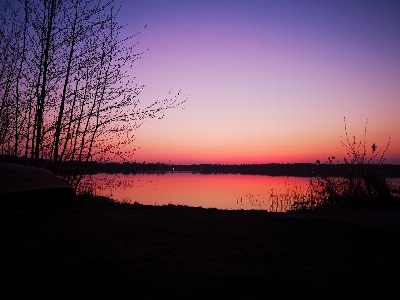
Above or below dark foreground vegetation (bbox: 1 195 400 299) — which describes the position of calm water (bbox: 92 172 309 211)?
below

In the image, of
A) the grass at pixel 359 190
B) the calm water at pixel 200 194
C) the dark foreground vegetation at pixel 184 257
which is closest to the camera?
the dark foreground vegetation at pixel 184 257

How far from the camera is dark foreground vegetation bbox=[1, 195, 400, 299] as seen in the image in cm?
171

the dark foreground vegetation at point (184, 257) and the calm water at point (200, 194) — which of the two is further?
the calm water at point (200, 194)

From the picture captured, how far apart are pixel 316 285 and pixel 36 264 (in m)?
1.89

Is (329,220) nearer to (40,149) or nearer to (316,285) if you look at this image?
(316,285)

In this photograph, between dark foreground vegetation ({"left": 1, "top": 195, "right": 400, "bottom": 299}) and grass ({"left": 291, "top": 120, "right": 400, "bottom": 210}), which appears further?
grass ({"left": 291, "top": 120, "right": 400, "bottom": 210})

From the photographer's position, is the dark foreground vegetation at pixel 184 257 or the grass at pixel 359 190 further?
the grass at pixel 359 190

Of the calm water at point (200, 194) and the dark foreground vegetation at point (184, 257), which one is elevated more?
the dark foreground vegetation at point (184, 257)

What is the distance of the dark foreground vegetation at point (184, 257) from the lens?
67.1 inches

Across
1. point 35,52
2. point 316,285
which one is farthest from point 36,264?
point 35,52

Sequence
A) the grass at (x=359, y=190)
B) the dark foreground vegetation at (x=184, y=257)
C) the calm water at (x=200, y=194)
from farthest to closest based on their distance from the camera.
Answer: the calm water at (x=200, y=194), the grass at (x=359, y=190), the dark foreground vegetation at (x=184, y=257)

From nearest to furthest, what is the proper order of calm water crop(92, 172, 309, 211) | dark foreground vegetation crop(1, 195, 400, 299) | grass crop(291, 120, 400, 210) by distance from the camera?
dark foreground vegetation crop(1, 195, 400, 299) → grass crop(291, 120, 400, 210) → calm water crop(92, 172, 309, 211)

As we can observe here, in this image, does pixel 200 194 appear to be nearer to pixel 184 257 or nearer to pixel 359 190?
pixel 359 190

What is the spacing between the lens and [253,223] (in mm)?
4344
